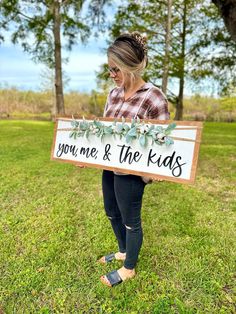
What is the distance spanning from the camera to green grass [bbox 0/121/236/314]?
1.78 metres

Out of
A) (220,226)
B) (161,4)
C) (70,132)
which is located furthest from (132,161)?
(161,4)

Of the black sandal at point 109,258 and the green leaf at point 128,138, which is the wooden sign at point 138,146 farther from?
the black sandal at point 109,258

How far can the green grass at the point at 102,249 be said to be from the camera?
5.84ft

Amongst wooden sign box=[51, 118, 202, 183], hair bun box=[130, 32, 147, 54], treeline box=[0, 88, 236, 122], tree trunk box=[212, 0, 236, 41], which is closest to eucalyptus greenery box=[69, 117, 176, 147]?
wooden sign box=[51, 118, 202, 183]

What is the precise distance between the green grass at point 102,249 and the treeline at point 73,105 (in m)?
19.1

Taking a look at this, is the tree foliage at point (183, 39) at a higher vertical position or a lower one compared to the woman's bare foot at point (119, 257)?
higher

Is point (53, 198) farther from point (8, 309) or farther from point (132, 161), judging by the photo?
point (132, 161)

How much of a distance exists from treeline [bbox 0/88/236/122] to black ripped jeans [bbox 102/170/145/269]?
2051 cm

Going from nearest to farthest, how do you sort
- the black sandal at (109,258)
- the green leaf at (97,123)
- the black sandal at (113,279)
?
the green leaf at (97,123) < the black sandal at (113,279) < the black sandal at (109,258)

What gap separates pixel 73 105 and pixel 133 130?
27.5 metres

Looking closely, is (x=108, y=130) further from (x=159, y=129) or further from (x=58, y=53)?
(x=58, y=53)

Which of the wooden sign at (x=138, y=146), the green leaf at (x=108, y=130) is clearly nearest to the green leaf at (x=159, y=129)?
the wooden sign at (x=138, y=146)

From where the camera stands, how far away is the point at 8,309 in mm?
1716

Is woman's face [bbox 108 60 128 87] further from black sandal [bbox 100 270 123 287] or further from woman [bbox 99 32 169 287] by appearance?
black sandal [bbox 100 270 123 287]
